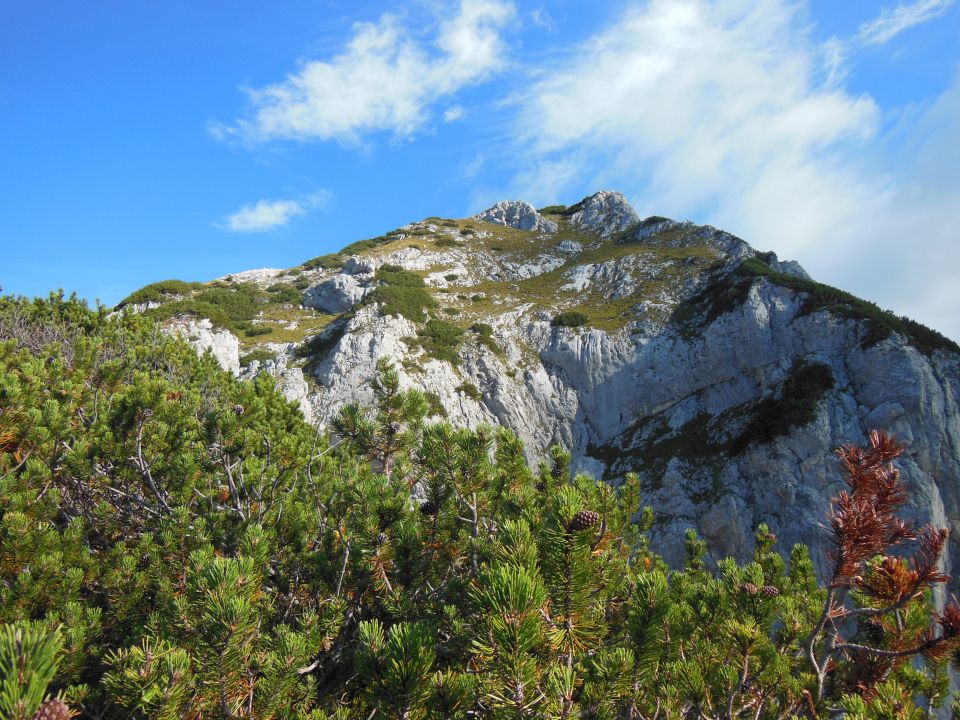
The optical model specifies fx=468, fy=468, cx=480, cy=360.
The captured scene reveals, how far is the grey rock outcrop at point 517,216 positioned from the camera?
71.2 m

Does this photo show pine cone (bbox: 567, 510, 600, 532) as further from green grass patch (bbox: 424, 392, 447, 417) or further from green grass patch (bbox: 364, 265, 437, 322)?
green grass patch (bbox: 364, 265, 437, 322)

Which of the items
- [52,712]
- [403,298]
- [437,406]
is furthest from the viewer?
[403,298]

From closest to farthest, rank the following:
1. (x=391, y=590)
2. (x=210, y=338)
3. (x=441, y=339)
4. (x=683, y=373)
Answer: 1. (x=391, y=590)
2. (x=683, y=373)
3. (x=210, y=338)
4. (x=441, y=339)

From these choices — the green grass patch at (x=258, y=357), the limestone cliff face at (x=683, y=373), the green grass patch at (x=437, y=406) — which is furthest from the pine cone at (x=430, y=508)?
the green grass patch at (x=258, y=357)

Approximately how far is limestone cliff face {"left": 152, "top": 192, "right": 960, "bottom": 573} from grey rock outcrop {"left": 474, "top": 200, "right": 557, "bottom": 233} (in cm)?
2058

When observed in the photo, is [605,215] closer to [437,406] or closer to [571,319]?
[571,319]

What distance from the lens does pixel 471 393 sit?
3391 centimetres

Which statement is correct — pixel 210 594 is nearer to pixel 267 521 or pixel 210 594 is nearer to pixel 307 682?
pixel 307 682

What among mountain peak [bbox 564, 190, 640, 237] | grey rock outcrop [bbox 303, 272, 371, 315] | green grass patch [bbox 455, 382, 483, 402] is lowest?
green grass patch [bbox 455, 382, 483, 402]

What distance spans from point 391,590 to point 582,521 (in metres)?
2.54

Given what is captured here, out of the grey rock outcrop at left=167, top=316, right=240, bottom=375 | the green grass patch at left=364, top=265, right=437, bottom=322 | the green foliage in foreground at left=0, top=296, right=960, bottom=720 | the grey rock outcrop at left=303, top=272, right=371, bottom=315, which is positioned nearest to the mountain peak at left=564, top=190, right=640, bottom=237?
the green grass patch at left=364, top=265, right=437, bottom=322

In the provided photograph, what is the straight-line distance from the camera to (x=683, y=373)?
32969 mm

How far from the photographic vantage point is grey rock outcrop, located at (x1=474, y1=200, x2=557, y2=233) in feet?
234

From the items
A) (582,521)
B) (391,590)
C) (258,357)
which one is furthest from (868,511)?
(258,357)
